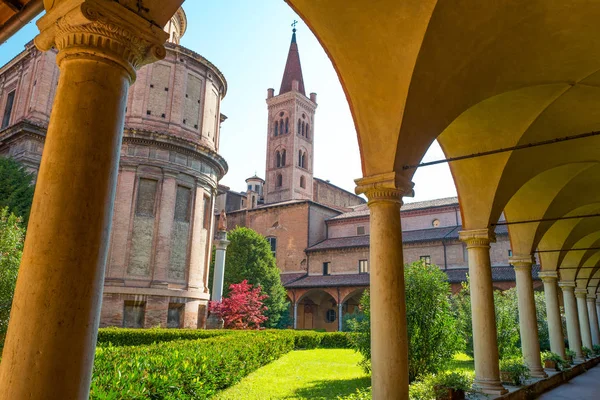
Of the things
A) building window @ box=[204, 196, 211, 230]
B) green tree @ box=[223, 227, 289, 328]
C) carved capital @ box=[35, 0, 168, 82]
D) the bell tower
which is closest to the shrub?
carved capital @ box=[35, 0, 168, 82]

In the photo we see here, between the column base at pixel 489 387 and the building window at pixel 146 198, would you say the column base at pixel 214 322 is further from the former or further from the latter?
the column base at pixel 489 387

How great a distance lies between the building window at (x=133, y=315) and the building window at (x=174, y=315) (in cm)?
120

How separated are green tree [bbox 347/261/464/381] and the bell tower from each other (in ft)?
131

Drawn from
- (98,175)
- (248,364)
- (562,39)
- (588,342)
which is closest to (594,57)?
(562,39)

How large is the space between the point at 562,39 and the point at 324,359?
1380 cm

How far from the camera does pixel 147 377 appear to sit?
17.5 feet

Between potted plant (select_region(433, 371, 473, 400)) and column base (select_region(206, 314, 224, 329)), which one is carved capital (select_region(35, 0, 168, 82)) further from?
column base (select_region(206, 314, 224, 329))

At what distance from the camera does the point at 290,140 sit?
174 feet

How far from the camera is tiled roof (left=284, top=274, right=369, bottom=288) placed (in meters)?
30.0

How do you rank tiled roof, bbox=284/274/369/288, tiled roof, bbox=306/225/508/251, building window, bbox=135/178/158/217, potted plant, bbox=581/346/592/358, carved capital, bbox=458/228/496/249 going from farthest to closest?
tiled roof, bbox=284/274/369/288
tiled roof, bbox=306/225/508/251
building window, bbox=135/178/158/217
potted plant, bbox=581/346/592/358
carved capital, bbox=458/228/496/249

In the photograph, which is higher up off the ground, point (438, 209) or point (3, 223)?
point (438, 209)

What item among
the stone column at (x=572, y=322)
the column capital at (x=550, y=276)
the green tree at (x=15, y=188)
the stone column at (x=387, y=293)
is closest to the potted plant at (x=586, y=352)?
the stone column at (x=572, y=322)

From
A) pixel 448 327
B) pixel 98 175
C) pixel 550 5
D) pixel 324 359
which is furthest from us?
pixel 324 359

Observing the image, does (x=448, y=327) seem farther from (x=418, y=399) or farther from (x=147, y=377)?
(x=147, y=377)
